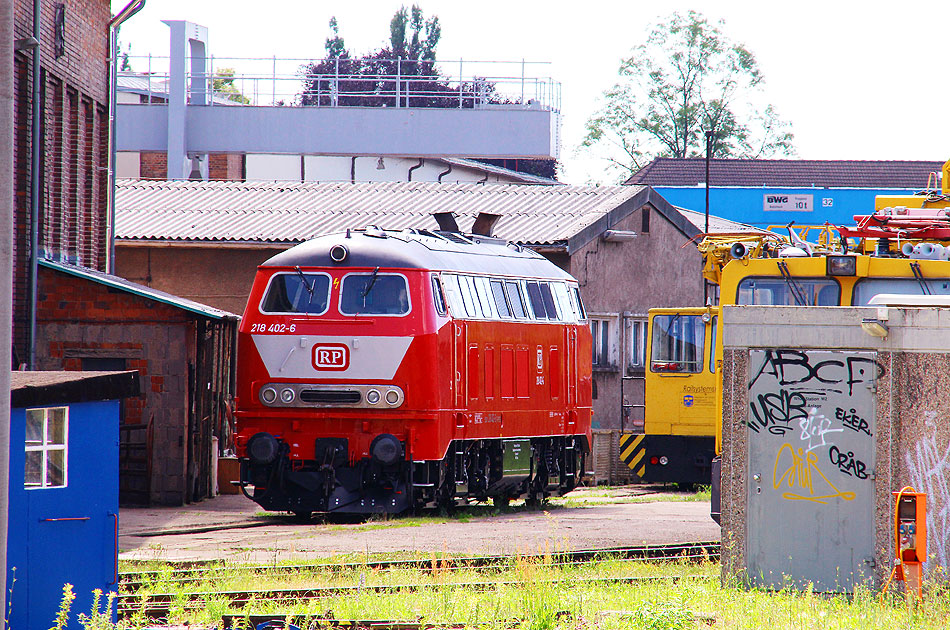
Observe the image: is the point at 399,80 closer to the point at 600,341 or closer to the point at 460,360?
the point at 600,341

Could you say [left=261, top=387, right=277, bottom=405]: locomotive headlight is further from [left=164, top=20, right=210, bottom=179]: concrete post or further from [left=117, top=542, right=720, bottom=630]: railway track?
[left=164, top=20, right=210, bottom=179]: concrete post

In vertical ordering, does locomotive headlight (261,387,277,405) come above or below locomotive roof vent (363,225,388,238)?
below

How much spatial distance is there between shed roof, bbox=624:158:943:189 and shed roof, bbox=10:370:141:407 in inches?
1820

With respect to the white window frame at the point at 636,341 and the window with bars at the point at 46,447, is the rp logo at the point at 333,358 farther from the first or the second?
the white window frame at the point at 636,341

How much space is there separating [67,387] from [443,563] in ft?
11.6

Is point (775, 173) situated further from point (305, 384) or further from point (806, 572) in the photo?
point (806, 572)

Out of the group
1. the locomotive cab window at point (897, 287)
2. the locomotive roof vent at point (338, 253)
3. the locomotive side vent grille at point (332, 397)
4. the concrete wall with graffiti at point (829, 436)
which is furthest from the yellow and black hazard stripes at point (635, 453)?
the concrete wall with graffiti at point (829, 436)

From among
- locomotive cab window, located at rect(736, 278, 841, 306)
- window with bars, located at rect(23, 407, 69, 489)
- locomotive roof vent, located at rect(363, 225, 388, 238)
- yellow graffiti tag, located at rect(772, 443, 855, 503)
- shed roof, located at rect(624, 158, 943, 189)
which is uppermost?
shed roof, located at rect(624, 158, 943, 189)

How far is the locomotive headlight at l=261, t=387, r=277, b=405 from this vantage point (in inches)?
647

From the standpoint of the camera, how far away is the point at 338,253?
16.7 meters

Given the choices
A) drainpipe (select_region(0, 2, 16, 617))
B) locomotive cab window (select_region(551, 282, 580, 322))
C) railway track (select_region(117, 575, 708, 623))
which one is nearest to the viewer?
drainpipe (select_region(0, 2, 16, 617))

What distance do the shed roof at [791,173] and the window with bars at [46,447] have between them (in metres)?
46.7

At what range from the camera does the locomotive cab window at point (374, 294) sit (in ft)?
53.8

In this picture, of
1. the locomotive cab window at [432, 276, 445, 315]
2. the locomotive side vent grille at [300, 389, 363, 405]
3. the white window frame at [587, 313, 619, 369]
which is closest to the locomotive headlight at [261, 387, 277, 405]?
the locomotive side vent grille at [300, 389, 363, 405]
